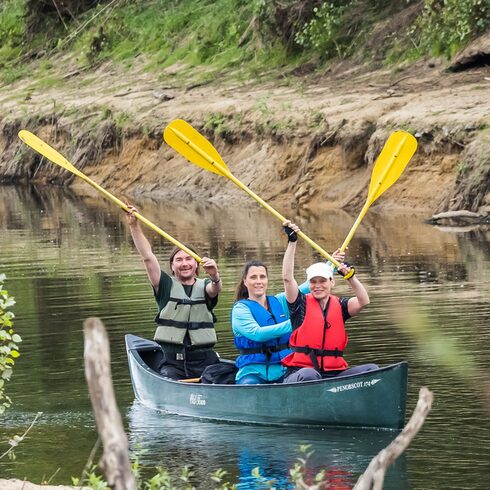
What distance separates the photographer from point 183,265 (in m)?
11.1

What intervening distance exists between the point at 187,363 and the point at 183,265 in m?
0.92

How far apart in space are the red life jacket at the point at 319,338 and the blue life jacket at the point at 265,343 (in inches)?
8.2

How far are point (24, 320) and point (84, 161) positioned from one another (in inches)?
733

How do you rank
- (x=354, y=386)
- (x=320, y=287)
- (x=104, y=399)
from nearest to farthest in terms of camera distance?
(x=104, y=399), (x=354, y=386), (x=320, y=287)

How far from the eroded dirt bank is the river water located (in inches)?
39.1

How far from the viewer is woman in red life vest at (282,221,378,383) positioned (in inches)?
405

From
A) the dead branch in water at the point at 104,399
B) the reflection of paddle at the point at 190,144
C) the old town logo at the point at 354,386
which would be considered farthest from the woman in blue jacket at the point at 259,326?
the dead branch in water at the point at 104,399

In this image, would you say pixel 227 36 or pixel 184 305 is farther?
pixel 227 36

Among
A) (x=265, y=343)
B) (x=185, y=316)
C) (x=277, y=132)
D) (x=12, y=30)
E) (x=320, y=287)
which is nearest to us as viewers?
(x=320, y=287)

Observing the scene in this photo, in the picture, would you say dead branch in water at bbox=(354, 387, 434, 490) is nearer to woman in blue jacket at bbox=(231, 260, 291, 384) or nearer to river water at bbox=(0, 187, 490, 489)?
river water at bbox=(0, 187, 490, 489)

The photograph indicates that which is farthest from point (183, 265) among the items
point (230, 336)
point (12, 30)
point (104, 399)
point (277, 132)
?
point (12, 30)

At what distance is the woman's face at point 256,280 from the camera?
10.5 metres

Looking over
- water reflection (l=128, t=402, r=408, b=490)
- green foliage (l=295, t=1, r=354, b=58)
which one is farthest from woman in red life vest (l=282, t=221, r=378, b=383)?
green foliage (l=295, t=1, r=354, b=58)

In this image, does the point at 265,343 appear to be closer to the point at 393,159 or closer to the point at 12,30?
the point at 393,159
